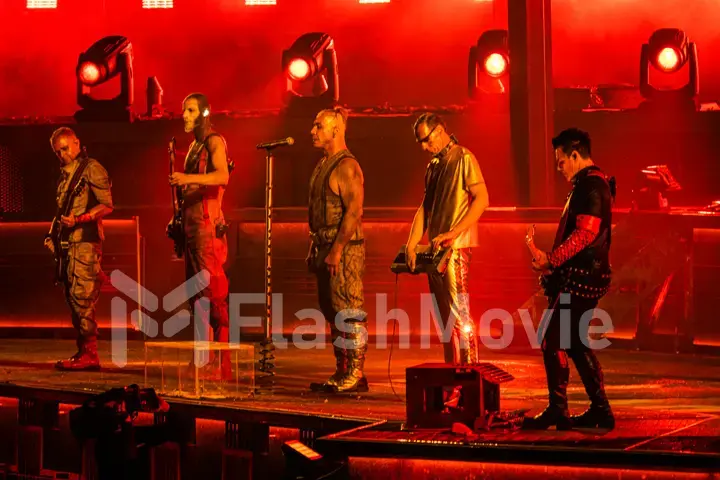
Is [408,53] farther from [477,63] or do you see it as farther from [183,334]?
[183,334]

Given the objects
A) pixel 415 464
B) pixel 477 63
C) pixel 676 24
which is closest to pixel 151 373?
pixel 415 464

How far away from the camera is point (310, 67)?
1346cm

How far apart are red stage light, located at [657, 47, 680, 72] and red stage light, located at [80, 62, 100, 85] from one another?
218 inches

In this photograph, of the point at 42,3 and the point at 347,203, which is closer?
the point at 347,203

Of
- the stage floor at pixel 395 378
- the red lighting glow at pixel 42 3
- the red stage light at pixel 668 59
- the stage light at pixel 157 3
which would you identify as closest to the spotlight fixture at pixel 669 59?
the red stage light at pixel 668 59

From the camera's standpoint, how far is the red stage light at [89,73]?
1383 centimetres

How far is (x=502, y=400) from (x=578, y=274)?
1.88 m

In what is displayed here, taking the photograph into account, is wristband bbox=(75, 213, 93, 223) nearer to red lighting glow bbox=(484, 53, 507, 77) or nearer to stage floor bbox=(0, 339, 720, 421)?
stage floor bbox=(0, 339, 720, 421)

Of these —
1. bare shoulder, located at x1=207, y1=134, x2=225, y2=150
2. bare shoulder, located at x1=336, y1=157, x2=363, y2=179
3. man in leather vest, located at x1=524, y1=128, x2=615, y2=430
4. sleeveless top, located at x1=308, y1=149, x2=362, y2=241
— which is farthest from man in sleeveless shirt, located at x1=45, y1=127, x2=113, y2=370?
man in leather vest, located at x1=524, y1=128, x2=615, y2=430

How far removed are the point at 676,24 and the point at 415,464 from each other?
1123 cm

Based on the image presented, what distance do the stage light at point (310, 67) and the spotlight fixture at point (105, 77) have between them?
162 centimetres

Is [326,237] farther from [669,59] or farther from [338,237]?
[669,59]
